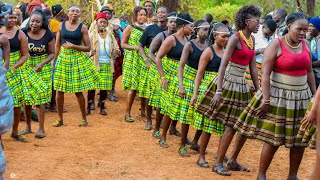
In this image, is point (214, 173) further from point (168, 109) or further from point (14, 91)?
point (14, 91)

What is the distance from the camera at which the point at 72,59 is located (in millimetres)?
9922

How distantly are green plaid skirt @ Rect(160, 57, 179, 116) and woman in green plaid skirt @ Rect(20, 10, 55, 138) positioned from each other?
1.73 meters

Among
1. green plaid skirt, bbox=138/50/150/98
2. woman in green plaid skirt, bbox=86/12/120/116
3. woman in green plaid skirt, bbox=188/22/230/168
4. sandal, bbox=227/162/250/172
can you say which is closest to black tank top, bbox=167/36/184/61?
woman in green plaid skirt, bbox=188/22/230/168

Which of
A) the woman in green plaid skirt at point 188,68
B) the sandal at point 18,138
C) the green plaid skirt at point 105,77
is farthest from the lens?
the green plaid skirt at point 105,77

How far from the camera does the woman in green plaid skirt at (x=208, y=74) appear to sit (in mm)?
7520

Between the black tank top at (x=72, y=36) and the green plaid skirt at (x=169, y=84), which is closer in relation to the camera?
the green plaid skirt at (x=169, y=84)

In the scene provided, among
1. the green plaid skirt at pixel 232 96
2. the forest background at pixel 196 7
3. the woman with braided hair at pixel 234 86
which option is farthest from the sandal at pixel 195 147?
the forest background at pixel 196 7

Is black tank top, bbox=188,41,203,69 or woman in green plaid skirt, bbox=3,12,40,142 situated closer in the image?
black tank top, bbox=188,41,203,69

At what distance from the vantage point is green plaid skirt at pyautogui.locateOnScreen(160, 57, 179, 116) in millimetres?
8430

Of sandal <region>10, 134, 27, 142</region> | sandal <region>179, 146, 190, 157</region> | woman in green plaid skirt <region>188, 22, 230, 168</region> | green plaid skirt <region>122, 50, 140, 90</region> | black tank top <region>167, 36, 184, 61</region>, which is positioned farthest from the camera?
green plaid skirt <region>122, 50, 140, 90</region>

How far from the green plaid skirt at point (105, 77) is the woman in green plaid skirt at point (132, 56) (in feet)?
1.56

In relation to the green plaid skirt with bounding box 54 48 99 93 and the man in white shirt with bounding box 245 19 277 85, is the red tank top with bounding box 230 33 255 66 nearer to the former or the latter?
the man in white shirt with bounding box 245 19 277 85

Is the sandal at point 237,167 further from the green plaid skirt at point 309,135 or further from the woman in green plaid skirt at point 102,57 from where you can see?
the woman in green plaid skirt at point 102,57

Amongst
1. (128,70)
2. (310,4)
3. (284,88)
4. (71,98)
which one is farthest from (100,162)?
(310,4)
